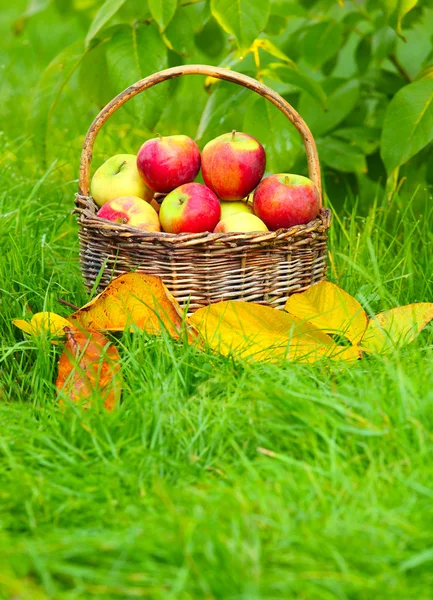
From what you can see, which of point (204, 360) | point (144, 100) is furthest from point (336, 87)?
point (204, 360)

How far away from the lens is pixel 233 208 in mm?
2486

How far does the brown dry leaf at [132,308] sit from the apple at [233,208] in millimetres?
368

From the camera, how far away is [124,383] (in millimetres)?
2008

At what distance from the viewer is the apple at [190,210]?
231cm

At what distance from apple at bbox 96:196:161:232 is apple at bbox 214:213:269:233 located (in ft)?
0.62

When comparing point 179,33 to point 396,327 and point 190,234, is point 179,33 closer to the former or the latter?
point 190,234

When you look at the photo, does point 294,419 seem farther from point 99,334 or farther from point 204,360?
point 99,334

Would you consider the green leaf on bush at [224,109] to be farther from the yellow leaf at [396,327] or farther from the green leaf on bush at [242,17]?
the yellow leaf at [396,327]

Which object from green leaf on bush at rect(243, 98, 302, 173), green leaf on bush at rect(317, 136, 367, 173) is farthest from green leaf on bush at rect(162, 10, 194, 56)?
green leaf on bush at rect(317, 136, 367, 173)

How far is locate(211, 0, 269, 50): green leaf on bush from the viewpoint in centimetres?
231

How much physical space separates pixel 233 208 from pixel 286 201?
0.20 m

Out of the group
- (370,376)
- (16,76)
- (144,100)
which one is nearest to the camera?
(370,376)

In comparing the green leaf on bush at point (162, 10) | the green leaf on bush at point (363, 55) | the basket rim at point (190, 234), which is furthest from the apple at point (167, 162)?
the green leaf on bush at point (363, 55)

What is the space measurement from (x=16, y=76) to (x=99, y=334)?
3.54 m
